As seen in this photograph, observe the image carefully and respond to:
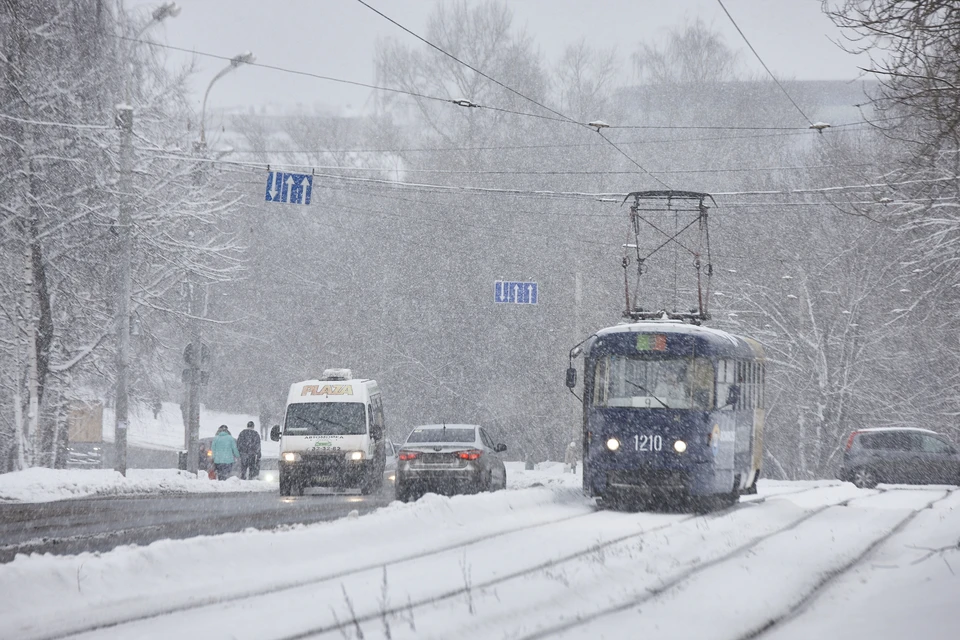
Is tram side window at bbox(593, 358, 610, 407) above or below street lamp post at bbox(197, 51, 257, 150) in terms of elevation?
below

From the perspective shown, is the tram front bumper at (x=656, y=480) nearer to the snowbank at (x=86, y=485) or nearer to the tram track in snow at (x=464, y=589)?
the tram track in snow at (x=464, y=589)

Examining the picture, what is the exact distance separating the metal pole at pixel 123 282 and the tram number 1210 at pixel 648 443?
13175mm

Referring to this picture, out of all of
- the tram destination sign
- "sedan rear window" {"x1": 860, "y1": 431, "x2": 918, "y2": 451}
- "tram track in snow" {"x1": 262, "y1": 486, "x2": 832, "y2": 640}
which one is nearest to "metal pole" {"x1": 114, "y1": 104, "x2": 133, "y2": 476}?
"tram track in snow" {"x1": 262, "y1": 486, "x2": 832, "y2": 640}

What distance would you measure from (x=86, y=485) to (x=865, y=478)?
1648cm

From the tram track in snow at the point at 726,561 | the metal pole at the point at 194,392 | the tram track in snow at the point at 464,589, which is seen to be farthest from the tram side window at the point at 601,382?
the metal pole at the point at 194,392

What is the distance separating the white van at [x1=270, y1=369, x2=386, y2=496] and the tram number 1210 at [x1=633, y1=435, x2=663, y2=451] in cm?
865

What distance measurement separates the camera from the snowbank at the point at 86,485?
21078mm

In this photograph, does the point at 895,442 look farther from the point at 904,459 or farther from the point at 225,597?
the point at 225,597

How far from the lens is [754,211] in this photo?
4541cm

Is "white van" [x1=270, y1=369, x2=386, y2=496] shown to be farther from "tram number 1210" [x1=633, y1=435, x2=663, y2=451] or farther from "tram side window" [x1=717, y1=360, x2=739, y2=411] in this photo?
"tram side window" [x1=717, y1=360, x2=739, y2=411]

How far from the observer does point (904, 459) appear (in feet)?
87.6

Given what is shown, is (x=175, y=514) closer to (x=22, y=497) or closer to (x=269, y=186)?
(x=22, y=497)

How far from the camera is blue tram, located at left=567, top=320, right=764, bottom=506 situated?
659 inches

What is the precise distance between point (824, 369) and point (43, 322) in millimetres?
24215
